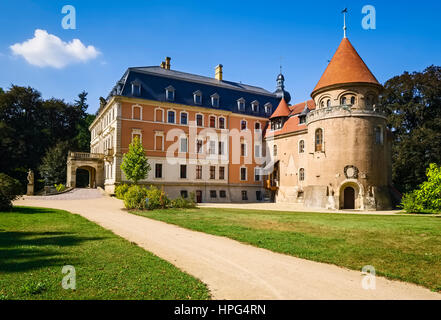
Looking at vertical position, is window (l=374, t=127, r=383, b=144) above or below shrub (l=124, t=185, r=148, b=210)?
above

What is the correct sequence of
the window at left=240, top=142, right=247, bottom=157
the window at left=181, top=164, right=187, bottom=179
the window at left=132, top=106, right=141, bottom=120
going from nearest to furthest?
Result: 1. the window at left=132, top=106, right=141, bottom=120
2. the window at left=181, top=164, right=187, bottom=179
3. the window at left=240, top=142, right=247, bottom=157

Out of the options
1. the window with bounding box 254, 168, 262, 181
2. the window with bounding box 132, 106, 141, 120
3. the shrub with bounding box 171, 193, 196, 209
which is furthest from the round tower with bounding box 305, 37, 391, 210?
the window with bounding box 132, 106, 141, 120

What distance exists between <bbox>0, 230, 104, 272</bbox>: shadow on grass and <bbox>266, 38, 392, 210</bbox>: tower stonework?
2324 centimetres

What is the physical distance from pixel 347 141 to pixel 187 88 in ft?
65.4

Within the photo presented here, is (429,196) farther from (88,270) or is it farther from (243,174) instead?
(88,270)

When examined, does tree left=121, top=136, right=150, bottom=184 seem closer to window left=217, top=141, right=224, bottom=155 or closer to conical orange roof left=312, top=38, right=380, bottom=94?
window left=217, top=141, right=224, bottom=155

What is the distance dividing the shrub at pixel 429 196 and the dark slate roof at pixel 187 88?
23.0m

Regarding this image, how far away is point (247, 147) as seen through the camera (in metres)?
40.1

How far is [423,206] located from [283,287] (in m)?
21.5

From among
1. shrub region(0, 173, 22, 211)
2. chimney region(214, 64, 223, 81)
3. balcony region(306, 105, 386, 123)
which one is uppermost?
chimney region(214, 64, 223, 81)

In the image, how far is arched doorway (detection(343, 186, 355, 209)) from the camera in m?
27.8

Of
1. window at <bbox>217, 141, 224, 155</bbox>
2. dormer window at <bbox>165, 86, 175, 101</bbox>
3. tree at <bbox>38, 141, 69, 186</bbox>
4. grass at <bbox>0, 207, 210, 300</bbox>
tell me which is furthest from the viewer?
tree at <bbox>38, 141, 69, 186</bbox>

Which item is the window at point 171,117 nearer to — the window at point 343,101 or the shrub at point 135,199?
the shrub at point 135,199

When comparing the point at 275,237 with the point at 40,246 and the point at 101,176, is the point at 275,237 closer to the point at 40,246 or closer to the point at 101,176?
the point at 40,246
